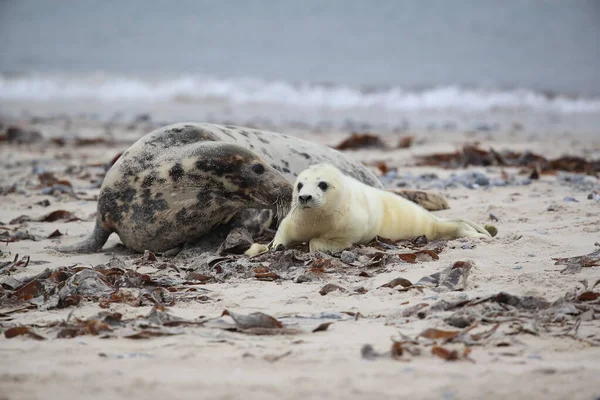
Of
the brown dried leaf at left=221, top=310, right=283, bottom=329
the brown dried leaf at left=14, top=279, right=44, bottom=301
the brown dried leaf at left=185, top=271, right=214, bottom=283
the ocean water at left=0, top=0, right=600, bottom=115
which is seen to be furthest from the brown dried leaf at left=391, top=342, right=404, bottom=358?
the ocean water at left=0, top=0, right=600, bottom=115

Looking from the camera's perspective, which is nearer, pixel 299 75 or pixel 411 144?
pixel 411 144

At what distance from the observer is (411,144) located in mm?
11797

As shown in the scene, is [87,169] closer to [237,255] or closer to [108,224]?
[108,224]

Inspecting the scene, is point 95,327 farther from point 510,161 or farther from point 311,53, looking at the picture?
point 311,53

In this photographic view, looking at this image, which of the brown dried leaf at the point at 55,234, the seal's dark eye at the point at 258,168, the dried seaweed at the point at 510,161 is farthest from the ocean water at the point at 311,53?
the seal's dark eye at the point at 258,168

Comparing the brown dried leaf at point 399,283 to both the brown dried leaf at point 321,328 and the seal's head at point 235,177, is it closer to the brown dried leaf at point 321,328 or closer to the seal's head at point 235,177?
the brown dried leaf at point 321,328

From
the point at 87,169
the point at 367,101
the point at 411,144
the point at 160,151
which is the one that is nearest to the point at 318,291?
the point at 160,151

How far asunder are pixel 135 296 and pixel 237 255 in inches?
41.6

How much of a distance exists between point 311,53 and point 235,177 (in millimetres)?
31430

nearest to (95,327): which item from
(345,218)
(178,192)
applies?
(345,218)

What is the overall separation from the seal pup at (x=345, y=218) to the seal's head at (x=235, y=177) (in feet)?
1.01

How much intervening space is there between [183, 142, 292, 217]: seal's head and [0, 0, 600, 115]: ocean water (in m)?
16.2

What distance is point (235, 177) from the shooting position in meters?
4.94

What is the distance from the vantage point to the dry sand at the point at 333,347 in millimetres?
2281
